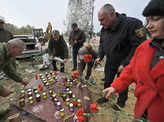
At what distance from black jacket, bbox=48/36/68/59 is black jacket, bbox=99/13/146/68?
1.88 metres

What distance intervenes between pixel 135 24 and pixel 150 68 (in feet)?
3.06

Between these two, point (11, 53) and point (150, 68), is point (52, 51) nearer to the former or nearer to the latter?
point (11, 53)

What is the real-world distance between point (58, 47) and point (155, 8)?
293cm

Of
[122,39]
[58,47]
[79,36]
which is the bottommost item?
[58,47]

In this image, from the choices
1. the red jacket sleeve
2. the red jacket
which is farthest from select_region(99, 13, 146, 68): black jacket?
the red jacket

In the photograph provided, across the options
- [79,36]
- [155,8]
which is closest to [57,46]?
Answer: [79,36]

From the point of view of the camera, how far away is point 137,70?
2.53 feet

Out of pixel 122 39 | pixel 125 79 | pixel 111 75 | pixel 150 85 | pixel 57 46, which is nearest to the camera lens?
pixel 150 85

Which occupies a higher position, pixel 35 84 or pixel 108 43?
pixel 108 43

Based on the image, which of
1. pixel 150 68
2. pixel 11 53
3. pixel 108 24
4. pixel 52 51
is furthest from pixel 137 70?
pixel 52 51

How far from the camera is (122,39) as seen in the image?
1.41m

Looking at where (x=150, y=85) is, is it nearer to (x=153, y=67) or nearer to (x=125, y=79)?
(x=153, y=67)

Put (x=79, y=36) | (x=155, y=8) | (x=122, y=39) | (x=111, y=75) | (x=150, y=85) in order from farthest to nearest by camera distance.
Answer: (x=79, y=36) → (x=111, y=75) → (x=122, y=39) → (x=150, y=85) → (x=155, y=8)

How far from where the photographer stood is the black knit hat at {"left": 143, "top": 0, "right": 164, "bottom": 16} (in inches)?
22.3
